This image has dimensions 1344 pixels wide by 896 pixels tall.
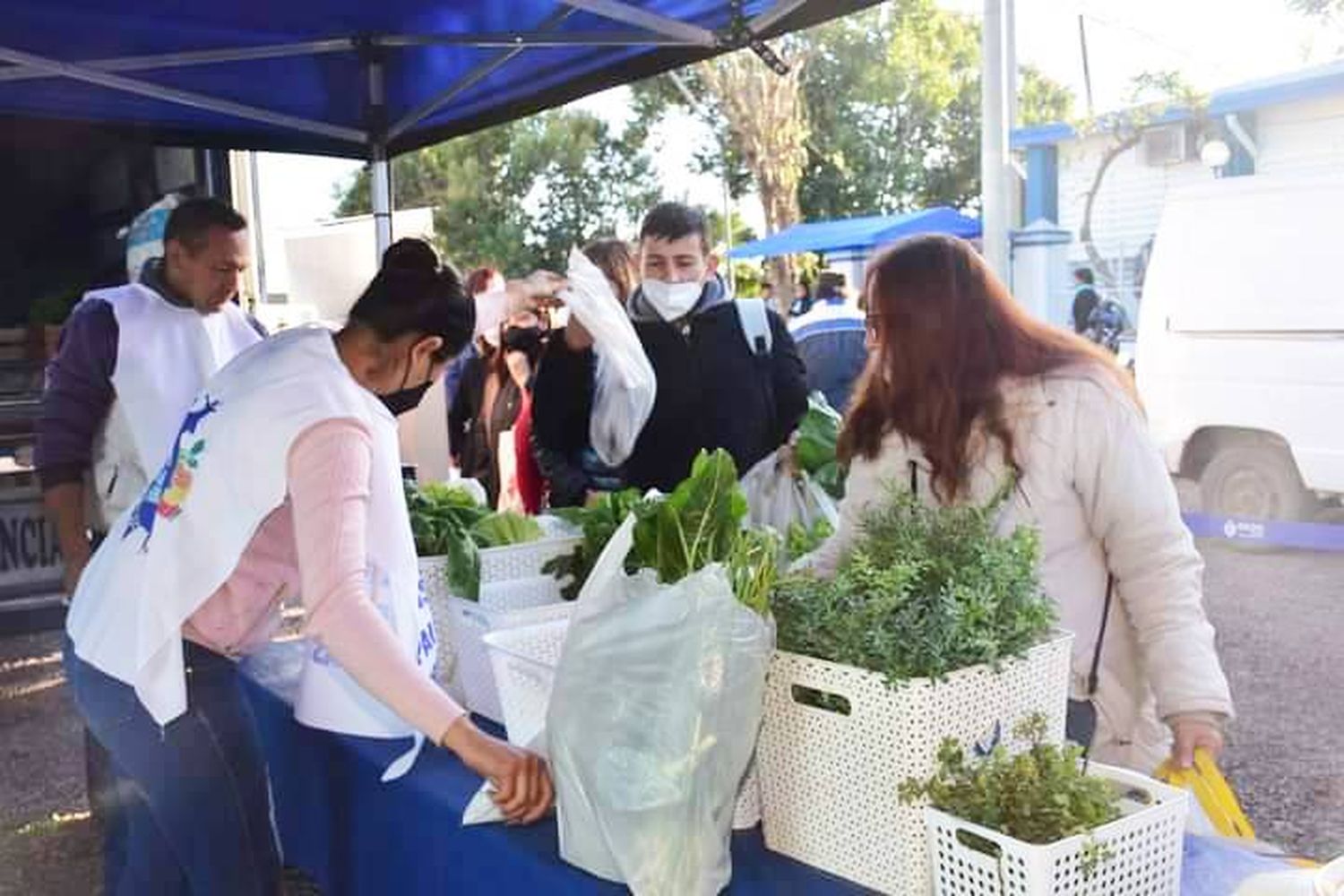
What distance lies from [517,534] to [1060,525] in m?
0.86

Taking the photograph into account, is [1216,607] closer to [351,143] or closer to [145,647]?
[351,143]

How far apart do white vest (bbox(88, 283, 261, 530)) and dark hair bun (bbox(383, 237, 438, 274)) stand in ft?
3.82

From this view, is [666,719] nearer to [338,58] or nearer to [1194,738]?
[1194,738]

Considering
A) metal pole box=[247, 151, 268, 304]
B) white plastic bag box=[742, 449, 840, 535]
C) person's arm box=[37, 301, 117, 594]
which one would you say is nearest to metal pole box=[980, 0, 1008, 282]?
metal pole box=[247, 151, 268, 304]

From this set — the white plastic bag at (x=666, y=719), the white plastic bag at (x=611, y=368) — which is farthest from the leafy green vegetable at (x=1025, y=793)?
the white plastic bag at (x=611, y=368)

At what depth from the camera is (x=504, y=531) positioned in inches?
82.3

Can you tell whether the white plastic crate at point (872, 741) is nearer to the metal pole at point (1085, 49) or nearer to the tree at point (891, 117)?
the metal pole at point (1085, 49)

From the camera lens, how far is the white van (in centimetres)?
666

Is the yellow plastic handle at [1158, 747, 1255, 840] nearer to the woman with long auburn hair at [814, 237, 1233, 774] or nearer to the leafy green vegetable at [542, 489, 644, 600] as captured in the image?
the woman with long auburn hair at [814, 237, 1233, 774]

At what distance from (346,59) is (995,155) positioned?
200 inches

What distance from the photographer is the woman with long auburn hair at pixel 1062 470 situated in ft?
5.59

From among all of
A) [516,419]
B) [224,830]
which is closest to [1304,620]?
[516,419]

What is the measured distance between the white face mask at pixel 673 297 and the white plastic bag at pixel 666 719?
188 cm

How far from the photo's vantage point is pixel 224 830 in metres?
1.75
